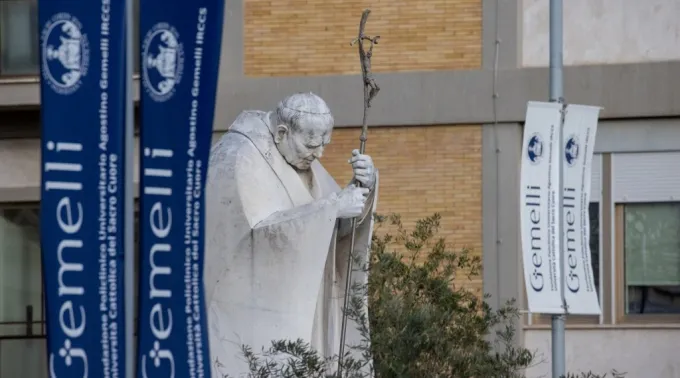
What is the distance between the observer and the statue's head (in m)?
15.4

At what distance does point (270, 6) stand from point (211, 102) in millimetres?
15076

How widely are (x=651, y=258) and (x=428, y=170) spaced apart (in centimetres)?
281

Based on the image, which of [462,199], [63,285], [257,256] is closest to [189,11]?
[63,285]

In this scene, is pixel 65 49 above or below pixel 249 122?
above

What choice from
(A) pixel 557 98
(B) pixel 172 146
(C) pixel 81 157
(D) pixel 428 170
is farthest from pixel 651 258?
(C) pixel 81 157

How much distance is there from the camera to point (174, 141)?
1293 centimetres

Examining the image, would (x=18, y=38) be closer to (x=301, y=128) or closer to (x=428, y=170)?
(x=428, y=170)

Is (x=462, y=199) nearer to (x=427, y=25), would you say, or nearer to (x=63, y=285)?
(x=427, y=25)

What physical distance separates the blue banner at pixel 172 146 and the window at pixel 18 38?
1657 cm

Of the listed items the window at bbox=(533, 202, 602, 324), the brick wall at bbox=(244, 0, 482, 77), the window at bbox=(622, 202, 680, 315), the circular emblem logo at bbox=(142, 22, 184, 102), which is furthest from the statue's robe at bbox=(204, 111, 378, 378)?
the window at bbox=(622, 202, 680, 315)

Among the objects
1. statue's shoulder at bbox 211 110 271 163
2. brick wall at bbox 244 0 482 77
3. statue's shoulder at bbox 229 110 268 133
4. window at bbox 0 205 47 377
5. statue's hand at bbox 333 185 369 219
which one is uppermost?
brick wall at bbox 244 0 482 77

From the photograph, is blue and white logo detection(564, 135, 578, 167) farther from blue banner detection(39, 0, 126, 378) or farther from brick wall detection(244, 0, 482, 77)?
blue banner detection(39, 0, 126, 378)

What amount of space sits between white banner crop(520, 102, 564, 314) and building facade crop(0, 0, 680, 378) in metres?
4.90

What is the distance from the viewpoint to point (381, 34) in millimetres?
27719
